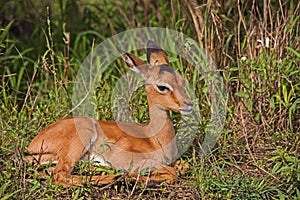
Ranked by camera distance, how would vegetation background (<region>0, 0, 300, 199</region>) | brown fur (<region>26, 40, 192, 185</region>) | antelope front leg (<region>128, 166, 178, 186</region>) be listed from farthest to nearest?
brown fur (<region>26, 40, 192, 185</region>) → antelope front leg (<region>128, 166, 178, 186</region>) → vegetation background (<region>0, 0, 300, 199</region>)

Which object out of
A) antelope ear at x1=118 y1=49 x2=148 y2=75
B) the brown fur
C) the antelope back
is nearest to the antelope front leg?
the brown fur

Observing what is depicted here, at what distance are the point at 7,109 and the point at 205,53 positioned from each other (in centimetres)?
174

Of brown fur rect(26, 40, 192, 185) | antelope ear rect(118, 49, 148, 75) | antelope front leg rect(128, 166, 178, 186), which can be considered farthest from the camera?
antelope ear rect(118, 49, 148, 75)

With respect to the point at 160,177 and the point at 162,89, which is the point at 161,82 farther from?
the point at 160,177

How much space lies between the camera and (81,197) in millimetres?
4254

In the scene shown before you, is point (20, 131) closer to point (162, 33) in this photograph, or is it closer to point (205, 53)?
point (205, 53)

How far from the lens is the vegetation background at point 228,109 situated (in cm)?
431

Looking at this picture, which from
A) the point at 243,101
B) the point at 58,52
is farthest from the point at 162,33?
the point at 243,101

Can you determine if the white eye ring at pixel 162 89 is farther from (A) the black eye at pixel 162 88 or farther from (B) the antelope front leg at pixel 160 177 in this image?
(B) the antelope front leg at pixel 160 177

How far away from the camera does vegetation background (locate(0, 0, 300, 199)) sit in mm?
4309

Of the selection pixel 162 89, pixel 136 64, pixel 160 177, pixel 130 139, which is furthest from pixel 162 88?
pixel 160 177

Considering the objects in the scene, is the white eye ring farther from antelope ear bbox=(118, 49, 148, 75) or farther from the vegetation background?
the vegetation background

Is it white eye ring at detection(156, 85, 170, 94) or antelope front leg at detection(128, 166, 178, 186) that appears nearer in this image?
antelope front leg at detection(128, 166, 178, 186)

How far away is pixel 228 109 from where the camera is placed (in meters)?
5.31
